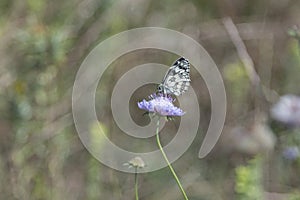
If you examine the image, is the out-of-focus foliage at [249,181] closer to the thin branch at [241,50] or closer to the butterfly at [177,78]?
the butterfly at [177,78]

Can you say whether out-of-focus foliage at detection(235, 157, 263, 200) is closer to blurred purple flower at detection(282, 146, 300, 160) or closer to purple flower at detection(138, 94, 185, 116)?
purple flower at detection(138, 94, 185, 116)

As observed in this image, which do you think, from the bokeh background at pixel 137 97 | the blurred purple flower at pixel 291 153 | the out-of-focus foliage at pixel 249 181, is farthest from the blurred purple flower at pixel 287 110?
the out-of-focus foliage at pixel 249 181

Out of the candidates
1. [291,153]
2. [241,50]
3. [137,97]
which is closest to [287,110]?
[291,153]

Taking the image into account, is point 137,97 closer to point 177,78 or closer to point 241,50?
point 241,50

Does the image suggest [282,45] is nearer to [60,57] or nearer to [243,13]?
[243,13]

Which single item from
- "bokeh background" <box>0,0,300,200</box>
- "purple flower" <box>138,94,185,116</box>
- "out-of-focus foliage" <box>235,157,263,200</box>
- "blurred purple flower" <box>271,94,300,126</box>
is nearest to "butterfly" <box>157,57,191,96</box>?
"purple flower" <box>138,94,185,116</box>
